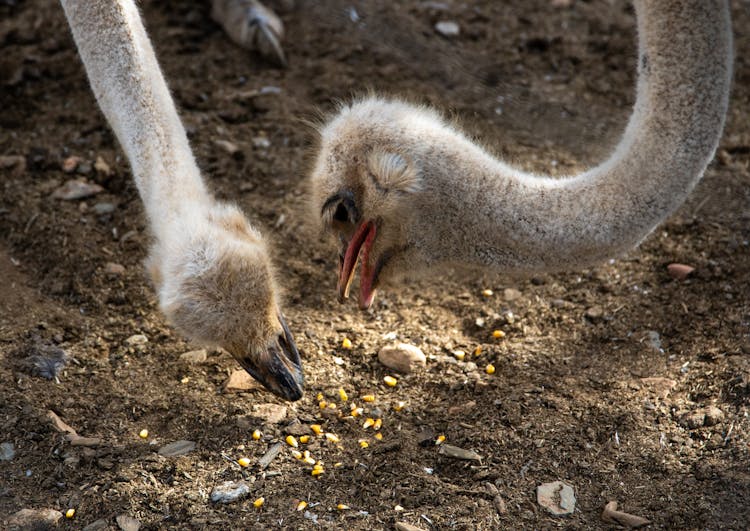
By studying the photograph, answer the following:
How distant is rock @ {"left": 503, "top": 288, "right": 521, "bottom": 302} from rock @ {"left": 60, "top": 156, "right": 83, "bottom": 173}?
1.44m

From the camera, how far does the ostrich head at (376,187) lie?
229 cm

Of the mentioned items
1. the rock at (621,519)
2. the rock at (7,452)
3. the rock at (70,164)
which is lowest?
the rock at (7,452)

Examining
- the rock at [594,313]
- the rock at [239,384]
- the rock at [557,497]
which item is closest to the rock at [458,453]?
the rock at [557,497]

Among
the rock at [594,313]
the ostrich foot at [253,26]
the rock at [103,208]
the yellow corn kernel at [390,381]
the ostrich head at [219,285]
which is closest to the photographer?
the ostrich head at [219,285]

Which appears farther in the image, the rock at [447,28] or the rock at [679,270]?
the rock at [447,28]

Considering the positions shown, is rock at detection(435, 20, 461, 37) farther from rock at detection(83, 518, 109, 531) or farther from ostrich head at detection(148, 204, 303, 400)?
rock at detection(83, 518, 109, 531)

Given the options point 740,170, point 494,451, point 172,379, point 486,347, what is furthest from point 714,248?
point 172,379

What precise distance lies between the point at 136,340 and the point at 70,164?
88 cm

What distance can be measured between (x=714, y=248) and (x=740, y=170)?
49 cm

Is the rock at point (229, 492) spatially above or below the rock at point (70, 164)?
below

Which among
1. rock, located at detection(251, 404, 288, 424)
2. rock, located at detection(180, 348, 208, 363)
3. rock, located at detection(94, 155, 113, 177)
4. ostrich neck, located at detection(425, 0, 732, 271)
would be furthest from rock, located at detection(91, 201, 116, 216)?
ostrich neck, located at detection(425, 0, 732, 271)

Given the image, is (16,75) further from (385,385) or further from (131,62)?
(385,385)

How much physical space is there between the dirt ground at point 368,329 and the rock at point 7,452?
26mm

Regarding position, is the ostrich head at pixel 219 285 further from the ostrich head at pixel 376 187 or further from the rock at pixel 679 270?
the rock at pixel 679 270
